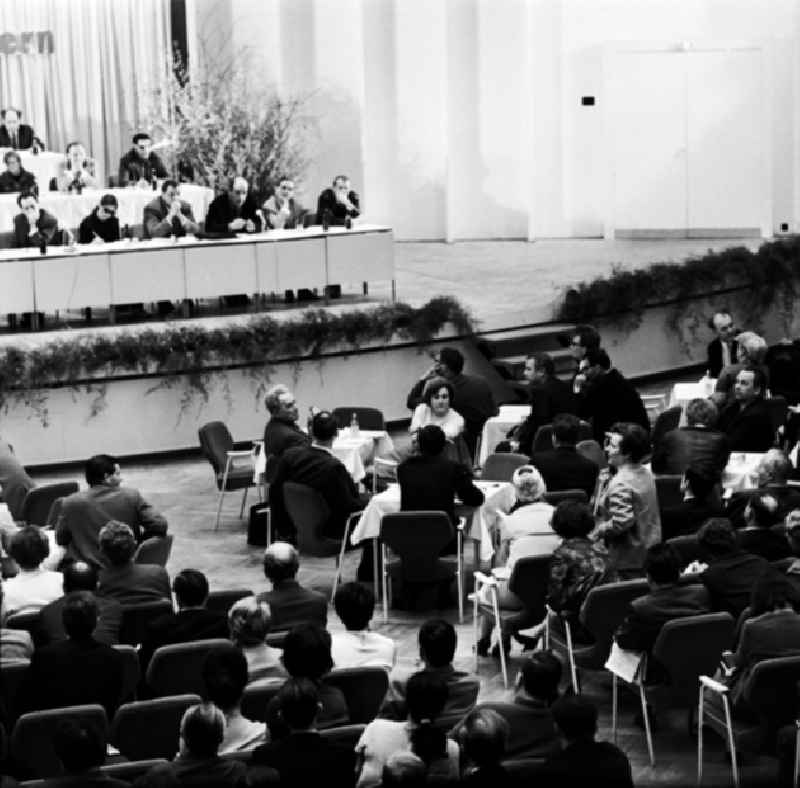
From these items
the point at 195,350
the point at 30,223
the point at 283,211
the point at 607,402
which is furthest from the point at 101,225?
the point at 607,402

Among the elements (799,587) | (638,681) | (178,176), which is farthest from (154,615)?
(178,176)

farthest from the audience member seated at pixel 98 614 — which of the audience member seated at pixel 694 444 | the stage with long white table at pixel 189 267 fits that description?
the stage with long white table at pixel 189 267

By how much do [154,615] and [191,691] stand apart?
0.73m

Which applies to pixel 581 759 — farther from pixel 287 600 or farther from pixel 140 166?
pixel 140 166

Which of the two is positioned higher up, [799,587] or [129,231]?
[129,231]

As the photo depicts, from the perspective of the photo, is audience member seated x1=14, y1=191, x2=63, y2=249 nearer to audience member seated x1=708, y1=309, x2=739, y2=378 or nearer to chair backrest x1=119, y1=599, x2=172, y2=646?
audience member seated x1=708, y1=309, x2=739, y2=378

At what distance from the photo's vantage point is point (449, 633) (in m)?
7.20

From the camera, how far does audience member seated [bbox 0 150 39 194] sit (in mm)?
18516

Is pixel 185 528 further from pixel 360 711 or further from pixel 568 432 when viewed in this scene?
pixel 360 711

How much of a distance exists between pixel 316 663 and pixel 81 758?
1256 mm

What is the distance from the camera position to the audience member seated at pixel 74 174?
18.9 metres

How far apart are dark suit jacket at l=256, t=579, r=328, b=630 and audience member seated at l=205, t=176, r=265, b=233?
8.64m

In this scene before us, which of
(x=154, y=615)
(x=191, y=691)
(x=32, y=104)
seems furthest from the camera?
(x=32, y=104)

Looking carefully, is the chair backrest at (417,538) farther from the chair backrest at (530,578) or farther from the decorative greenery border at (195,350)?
the decorative greenery border at (195,350)
